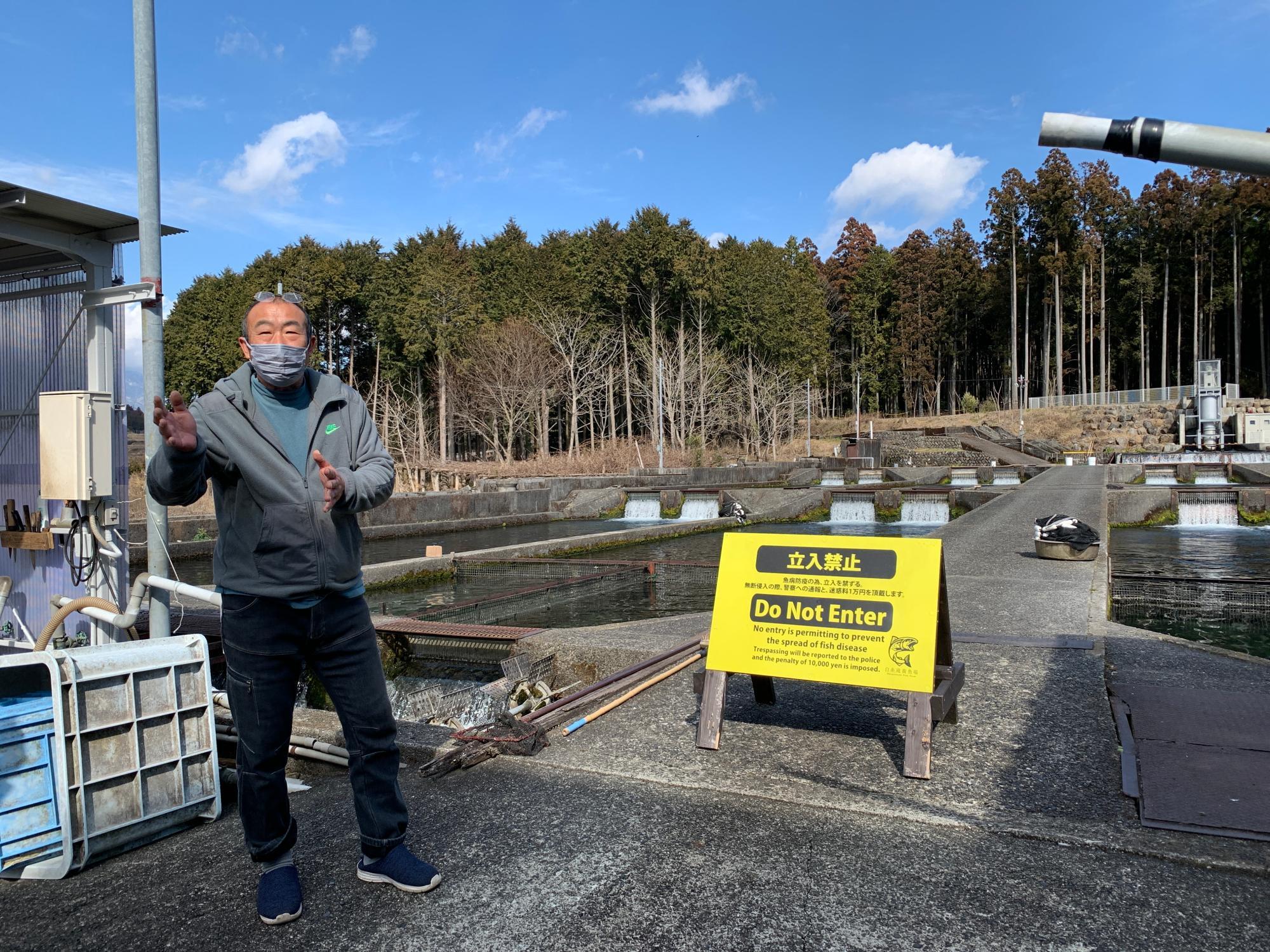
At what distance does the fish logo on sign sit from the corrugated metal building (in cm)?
438

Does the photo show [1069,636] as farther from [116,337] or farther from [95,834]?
[116,337]

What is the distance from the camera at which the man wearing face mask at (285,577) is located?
2605mm

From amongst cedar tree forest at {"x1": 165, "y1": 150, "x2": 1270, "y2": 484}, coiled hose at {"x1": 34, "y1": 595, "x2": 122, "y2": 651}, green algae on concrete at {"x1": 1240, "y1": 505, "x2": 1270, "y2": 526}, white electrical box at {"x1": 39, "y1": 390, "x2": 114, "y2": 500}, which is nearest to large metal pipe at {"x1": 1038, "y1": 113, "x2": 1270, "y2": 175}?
coiled hose at {"x1": 34, "y1": 595, "x2": 122, "y2": 651}

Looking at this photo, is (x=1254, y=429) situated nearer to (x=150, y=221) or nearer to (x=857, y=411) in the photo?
(x=857, y=411)

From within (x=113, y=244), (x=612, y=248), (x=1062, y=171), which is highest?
(x=1062, y=171)

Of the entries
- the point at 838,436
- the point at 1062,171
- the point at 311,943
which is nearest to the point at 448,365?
the point at 838,436

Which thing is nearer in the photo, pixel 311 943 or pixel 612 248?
pixel 311 943

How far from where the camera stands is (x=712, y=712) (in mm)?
4203

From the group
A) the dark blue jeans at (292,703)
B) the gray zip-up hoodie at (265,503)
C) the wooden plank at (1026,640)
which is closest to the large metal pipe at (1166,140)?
the gray zip-up hoodie at (265,503)

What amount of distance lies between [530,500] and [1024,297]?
56.5 metres

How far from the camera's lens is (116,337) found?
561 centimetres

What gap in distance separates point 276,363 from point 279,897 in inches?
62.7

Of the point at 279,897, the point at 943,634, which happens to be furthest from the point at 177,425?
the point at 943,634

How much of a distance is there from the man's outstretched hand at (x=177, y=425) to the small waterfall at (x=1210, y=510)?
23.9 metres
